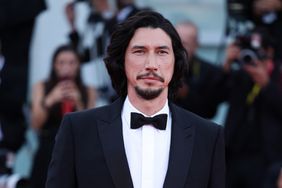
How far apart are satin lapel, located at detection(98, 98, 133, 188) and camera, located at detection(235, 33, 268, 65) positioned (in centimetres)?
314

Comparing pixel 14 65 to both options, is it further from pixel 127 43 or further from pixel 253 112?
pixel 127 43

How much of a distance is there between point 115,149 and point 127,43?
549 millimetres

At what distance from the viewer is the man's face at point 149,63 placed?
4.46 m

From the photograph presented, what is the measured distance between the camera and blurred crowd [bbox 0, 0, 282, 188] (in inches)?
298

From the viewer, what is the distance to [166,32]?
4625 millimetres

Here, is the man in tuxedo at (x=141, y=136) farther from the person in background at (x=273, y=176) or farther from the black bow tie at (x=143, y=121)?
the person in background at (x=273, y=176)

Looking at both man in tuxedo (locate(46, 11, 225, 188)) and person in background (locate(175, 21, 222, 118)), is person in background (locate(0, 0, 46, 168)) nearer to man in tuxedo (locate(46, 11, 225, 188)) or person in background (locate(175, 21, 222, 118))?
person in background (locate(175, 21, 222, 118))

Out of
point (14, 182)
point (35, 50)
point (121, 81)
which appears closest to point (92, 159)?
point (121, 81)

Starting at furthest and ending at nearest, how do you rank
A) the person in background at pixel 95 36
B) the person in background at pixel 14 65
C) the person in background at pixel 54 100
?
1. the person in background at pixel 95 36
2. the person in background at pixel 14 65
3. the person in background at pixel 54 100

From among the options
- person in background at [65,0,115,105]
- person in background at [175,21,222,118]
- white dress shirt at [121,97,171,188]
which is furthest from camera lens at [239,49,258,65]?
white dress shirt at [121,97,171,188]

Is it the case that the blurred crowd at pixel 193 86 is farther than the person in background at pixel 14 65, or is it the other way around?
the person in background at pixel 14 65

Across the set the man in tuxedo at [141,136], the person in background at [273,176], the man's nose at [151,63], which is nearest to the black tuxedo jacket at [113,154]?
the man in tuxedo at [141,136]

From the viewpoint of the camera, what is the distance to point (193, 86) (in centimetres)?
798

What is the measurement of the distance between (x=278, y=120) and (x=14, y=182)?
2358 mm
